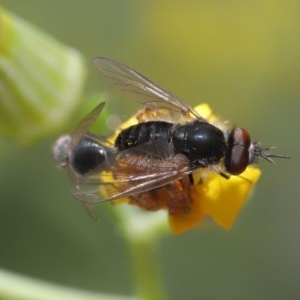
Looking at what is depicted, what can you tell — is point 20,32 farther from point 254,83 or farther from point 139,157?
point 254,83

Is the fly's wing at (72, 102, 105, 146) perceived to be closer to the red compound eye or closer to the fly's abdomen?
the fly's abdomen

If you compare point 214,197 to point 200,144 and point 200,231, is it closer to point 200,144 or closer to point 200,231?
point 200,144

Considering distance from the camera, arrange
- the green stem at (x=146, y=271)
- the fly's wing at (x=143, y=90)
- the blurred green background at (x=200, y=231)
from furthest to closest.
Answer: the blurred green background at (x=200, y=231) < the green stem at (x=146, y=271) < the fly's wing at (x=143, y=90)

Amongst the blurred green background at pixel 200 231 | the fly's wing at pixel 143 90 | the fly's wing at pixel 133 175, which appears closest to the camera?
the fly's wing at pixel 133 175

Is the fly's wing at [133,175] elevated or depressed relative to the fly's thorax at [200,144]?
depressed

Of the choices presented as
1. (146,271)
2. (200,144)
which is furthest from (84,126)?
(146,271)

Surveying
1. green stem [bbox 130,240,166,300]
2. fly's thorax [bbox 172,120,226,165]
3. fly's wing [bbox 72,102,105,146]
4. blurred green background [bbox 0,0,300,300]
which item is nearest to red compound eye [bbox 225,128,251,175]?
fly's thorax [bbox 172,120,226,165]

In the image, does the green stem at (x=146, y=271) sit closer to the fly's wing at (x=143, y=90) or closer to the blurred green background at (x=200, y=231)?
the fly's wing at (x=143, y=90)

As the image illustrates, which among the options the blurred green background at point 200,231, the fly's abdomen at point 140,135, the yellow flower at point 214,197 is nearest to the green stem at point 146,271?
the yellow flower at point 214,197
